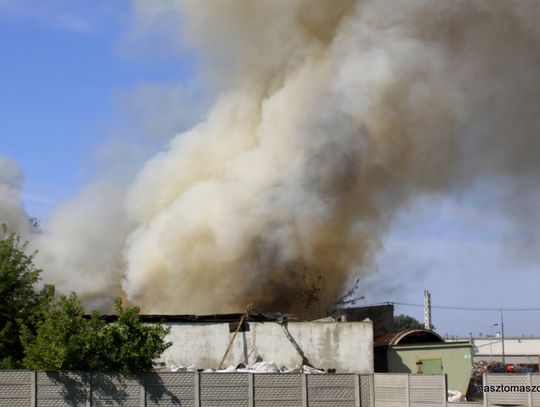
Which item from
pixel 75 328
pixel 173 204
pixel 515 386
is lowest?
pixel 515 386

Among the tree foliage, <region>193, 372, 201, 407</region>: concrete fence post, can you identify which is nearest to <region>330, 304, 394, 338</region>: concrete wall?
the tree foliage

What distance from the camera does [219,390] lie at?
101ft

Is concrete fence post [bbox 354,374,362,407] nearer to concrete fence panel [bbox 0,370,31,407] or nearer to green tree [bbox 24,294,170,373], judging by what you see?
green tree [bbox 24,294,170,373]

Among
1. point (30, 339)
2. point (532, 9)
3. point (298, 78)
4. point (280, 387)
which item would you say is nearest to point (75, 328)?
point (30, 339)

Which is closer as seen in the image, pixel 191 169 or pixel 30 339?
pixel 30 339

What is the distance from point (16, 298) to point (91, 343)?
17.6 ft

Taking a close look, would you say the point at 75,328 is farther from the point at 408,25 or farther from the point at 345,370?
the point at 408,25

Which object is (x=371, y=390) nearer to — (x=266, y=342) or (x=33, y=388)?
(x=266, y=342)

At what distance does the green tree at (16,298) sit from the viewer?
1337 inches

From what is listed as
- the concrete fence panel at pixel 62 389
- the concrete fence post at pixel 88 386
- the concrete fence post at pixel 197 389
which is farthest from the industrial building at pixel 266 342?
the concrete fence panel at pixel 62 389

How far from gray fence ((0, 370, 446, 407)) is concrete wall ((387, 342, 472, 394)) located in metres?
9.06

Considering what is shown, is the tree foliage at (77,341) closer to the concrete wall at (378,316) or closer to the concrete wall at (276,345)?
the concrete wall at (276,345)

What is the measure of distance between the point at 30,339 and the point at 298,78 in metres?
17.0

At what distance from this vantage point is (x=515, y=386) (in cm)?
2733
